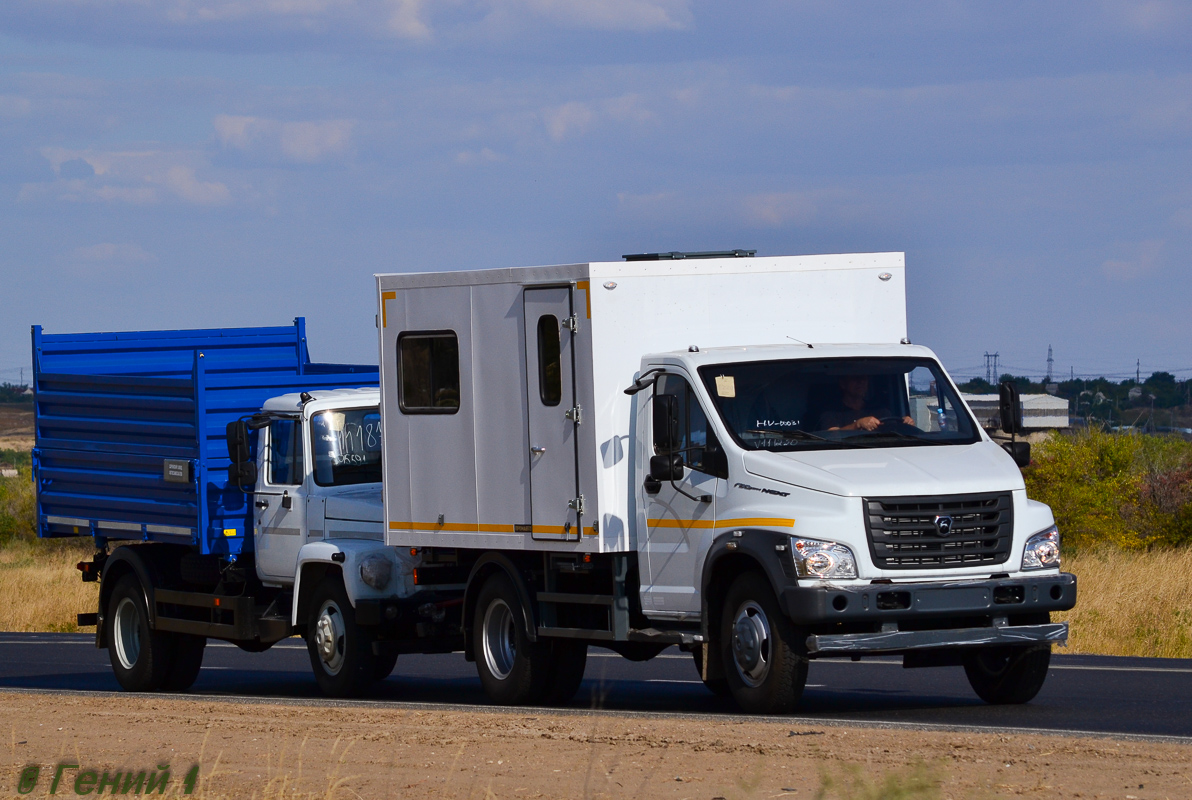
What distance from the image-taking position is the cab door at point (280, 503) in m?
14.7

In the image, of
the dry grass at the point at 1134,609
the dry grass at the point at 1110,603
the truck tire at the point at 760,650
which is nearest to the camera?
the truck tire at the point at 760,650

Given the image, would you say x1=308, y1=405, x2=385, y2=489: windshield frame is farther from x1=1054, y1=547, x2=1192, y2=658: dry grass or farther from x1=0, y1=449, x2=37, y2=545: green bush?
x1=0, y1=449, x2=37, y2=545: green bush

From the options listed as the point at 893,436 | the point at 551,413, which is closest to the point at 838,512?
the point at 893,436

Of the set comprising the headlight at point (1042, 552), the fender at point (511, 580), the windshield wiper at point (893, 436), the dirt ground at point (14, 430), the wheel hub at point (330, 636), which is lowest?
the wheel hub at point (330, 636)

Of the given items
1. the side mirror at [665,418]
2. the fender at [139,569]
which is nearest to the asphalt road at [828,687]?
the fender at [139,569]

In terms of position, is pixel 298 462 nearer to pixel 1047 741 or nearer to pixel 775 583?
pixel 775 583

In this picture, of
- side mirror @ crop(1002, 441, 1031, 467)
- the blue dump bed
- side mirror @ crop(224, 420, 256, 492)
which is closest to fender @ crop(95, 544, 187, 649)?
the blue dump bed

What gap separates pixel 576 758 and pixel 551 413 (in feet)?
11.6

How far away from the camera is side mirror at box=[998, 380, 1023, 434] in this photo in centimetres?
1192

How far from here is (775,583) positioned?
1055cm

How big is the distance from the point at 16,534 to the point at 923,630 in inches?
1842

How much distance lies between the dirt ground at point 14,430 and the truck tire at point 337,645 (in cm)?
11683

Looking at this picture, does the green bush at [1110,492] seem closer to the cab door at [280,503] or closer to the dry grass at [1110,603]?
the dry grass at [1110,603]

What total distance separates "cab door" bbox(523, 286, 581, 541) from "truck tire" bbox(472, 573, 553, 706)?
2.58 feet
